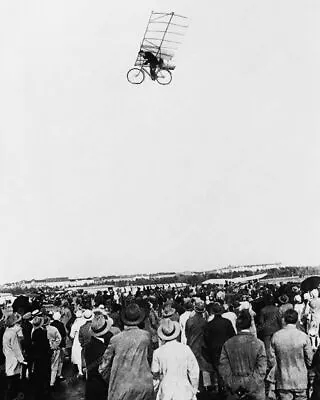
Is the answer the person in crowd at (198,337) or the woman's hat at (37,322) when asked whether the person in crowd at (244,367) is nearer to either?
the person in crowd at (198,337)

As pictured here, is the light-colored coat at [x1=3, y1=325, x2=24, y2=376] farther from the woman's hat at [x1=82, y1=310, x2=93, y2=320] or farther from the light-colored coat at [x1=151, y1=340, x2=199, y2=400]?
the light-colored coat at [x1=151, y1=340, x2=199, y2=400]

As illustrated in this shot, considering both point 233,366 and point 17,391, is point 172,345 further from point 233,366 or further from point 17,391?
point 17,391

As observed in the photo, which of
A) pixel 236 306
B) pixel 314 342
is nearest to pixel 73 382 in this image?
pixel 314 342

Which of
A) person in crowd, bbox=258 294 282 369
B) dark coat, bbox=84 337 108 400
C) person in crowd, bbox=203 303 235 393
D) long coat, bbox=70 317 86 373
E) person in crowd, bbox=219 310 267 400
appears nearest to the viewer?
person in crowd, bbox=219 310 267 400

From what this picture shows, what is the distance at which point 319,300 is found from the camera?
477 inches

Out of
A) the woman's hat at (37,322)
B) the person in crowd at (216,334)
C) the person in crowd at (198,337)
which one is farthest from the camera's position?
the woman's hat at (37,322)

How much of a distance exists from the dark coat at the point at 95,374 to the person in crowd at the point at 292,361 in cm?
223

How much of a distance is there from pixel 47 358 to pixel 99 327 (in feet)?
11.7

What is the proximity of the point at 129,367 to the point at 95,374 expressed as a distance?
1198 millimetres

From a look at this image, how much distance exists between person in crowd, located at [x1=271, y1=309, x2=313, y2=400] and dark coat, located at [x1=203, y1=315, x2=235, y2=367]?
210 cm

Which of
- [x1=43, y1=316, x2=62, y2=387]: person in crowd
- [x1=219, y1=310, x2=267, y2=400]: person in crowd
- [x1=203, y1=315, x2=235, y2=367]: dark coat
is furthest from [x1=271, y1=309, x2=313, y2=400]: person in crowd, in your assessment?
[x1=43, y1=316, x2=62, y2=387]: person in crowd

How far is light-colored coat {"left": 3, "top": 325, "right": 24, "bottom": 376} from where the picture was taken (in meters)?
9.92

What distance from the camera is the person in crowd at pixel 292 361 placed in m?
7.11

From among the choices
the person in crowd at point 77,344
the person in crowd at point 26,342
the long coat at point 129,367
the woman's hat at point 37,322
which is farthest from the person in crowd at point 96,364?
the person in crowd at point 77,344
